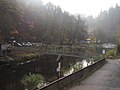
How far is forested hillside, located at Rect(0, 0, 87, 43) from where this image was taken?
2377 inches

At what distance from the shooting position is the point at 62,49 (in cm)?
5691

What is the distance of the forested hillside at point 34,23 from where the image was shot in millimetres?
60375

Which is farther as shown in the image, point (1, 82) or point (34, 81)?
point (1, 82)

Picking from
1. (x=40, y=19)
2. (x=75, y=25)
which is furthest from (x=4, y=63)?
(x=75, y=25)

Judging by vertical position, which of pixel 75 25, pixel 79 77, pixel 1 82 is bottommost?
pixel 1 82

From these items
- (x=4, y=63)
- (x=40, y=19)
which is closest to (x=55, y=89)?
(x=4, y=63)

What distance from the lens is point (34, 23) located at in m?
79.7

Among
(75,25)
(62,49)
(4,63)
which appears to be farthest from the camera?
(75,25)

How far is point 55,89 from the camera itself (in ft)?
41.2

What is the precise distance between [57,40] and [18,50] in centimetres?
2932

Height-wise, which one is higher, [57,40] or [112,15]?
[112,15]

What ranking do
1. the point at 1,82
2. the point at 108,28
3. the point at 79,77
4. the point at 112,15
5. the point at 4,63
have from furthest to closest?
the point at 112,15
the point at 108,28
the point at 4,63
the point at 1,82
the point at 79,77

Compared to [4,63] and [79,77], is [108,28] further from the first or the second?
[79,77]

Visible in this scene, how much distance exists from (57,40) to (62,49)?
30.6 meters
